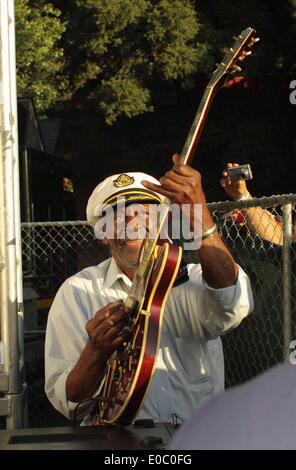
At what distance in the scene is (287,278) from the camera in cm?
327

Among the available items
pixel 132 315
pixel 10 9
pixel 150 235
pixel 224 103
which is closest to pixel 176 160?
pixel 150 235

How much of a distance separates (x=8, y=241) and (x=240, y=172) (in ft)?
3.87

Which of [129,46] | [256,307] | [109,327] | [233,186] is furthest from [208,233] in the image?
[129,46]

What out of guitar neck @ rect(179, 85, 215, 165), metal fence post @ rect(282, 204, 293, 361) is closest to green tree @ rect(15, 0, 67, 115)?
metal fence post @ rect(282, 204, 293, 361)

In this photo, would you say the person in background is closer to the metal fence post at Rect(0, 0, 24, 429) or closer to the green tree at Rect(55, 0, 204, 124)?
the metal fence post at Rect(0, 0, 24, 429)

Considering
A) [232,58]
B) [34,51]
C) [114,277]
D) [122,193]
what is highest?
[34,51]

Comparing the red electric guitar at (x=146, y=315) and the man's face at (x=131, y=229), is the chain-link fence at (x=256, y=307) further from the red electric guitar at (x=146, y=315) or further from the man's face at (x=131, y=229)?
the red electric guitar at (x=146, y=315)

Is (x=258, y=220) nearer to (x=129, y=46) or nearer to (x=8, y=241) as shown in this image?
(x=8, y=241)

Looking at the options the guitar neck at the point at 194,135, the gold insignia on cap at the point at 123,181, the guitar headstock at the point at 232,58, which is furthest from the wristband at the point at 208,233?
the gold insignia on cap at the point at 123,181

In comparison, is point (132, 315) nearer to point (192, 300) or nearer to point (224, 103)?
point (192, 300)

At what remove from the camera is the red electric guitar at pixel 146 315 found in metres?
2.00

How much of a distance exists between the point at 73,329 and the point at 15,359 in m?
0.65

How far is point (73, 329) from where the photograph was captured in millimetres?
2516

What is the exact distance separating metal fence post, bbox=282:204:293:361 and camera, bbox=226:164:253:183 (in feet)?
0.88
